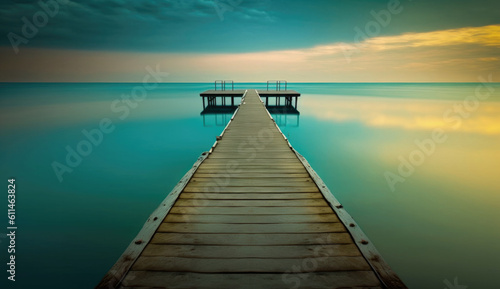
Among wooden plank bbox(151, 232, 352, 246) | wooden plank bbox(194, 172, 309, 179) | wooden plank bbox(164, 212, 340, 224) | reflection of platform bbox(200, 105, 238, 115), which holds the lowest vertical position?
wooden plank bbox(151, 232, 352, 246)

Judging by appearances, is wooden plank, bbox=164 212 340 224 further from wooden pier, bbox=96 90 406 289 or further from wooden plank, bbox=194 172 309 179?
wooden plank, bbox=194 172 309 179

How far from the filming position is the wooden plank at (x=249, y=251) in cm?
219

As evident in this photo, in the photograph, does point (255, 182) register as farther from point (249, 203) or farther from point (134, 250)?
point (134, 250)

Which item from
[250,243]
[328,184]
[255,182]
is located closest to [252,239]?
[250,243]

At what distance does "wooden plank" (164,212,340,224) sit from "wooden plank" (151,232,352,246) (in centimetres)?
26

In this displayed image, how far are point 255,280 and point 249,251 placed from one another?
345 mm

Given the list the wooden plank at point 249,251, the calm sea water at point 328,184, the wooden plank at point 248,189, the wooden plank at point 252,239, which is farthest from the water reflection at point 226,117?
the wooden plank at point 249,251

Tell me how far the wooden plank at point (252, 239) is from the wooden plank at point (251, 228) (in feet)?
0.18

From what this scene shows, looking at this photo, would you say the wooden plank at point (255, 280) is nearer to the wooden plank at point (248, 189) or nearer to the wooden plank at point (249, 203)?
the wooden plank at point (249, 203)

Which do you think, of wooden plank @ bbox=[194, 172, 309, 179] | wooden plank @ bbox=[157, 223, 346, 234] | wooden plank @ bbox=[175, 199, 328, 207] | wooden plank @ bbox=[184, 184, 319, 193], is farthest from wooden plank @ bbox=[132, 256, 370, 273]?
wooden plank @ bbox=[194, 172, 309, 179]

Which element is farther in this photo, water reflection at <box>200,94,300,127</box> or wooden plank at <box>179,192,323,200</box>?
water reflection at <box>200,94,300,127</box>

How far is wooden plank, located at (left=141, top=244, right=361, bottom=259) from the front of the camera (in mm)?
2191

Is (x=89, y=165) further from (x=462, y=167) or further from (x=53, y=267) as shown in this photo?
(x=462, y=167)

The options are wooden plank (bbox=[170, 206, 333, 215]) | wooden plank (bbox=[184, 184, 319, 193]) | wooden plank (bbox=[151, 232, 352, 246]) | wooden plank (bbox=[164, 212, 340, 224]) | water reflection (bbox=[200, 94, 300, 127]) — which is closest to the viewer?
wooden plank (bbox=[151, 232, 352, 246])
